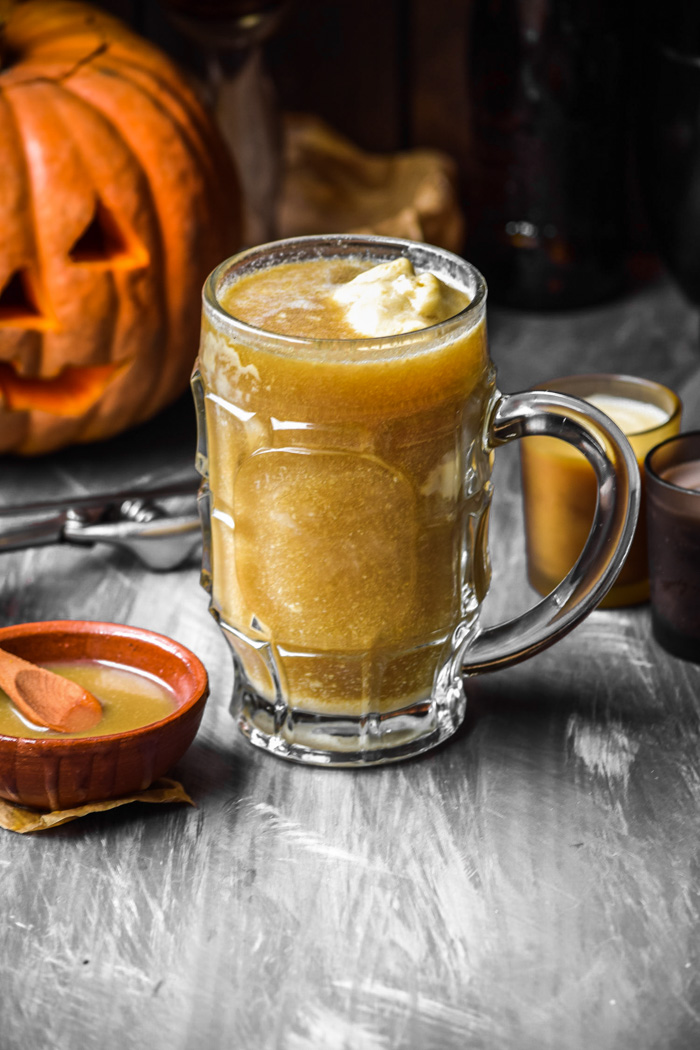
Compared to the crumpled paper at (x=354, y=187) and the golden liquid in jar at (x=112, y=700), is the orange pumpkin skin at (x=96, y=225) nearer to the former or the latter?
the crumpled paper at (x=354, y=187)

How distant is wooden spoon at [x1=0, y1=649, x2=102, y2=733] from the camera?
832mm

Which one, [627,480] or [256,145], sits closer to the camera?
[627,480]

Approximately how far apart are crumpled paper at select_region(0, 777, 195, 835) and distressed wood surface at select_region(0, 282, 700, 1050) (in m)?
0.01

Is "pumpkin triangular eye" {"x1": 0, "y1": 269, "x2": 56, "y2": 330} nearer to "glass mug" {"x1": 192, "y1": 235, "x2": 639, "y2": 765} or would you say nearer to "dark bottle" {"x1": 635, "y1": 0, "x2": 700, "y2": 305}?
"glass mug" {"x1": 192, "y1": 235, "x2": 639, "y2": 765}

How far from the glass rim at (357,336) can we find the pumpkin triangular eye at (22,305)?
1.28 ft

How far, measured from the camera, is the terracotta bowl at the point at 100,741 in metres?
0.78

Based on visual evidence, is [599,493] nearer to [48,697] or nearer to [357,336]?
[357,336]

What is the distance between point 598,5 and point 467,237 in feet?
1.29

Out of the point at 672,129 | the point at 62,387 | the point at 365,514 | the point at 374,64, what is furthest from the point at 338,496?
the point at 374,64

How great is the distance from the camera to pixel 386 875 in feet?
2.60

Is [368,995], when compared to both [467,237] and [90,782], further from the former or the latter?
[467,237]

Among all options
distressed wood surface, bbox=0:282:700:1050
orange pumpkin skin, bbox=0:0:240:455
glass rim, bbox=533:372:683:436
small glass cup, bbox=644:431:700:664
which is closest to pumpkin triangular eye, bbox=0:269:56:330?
orange pumpkin skin, bbox=0:0:240:455

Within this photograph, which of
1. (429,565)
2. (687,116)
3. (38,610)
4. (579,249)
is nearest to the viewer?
(429,565)

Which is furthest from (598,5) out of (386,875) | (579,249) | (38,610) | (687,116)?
(386,875)
